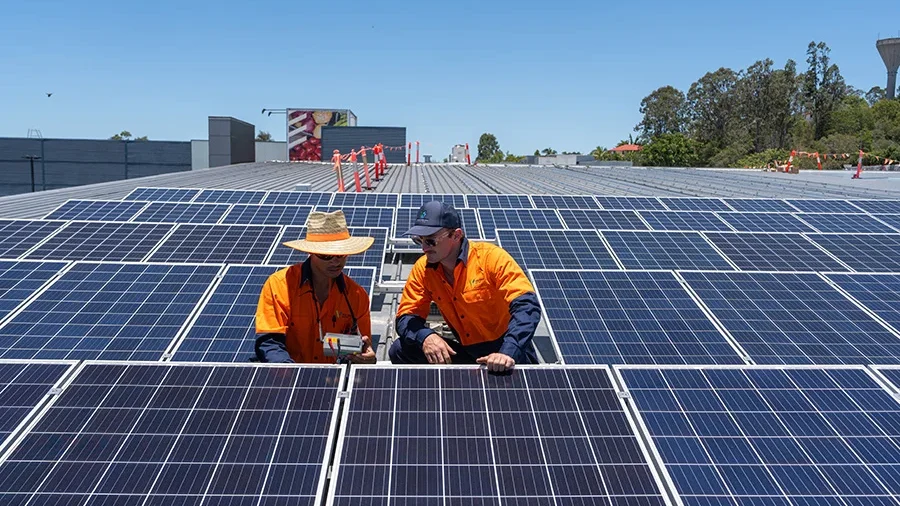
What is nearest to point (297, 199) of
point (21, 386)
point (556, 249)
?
point (556, 249)

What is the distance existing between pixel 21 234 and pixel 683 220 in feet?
44.0

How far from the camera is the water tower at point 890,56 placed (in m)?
120

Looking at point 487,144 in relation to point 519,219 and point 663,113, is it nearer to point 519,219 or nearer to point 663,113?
point 663,113

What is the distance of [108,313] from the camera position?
8.35 meters

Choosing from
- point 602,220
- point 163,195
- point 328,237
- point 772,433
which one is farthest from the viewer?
point 163,195

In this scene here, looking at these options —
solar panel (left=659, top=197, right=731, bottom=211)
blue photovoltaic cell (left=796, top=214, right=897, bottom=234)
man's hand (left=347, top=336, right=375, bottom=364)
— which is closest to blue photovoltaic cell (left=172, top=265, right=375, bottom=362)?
man's hand (left=347, top=336, right=375, bottom=364)

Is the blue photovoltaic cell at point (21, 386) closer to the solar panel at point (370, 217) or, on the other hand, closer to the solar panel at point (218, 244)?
the solar panel at point (218, 244)

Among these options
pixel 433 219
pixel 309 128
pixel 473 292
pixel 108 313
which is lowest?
pixel 108 313

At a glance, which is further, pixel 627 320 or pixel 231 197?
pixel 231 197

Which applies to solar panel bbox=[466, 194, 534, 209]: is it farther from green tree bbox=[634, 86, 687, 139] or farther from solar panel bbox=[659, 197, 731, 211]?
green tree bbox=[634, 86, 687, 139]

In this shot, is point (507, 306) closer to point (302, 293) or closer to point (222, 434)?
point (302, 293)

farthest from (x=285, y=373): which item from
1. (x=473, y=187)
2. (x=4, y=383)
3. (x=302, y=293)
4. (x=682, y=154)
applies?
(x=682, y=154)

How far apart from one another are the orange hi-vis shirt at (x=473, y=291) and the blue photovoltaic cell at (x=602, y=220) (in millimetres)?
9439

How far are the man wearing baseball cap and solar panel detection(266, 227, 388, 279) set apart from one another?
13.0 ft
